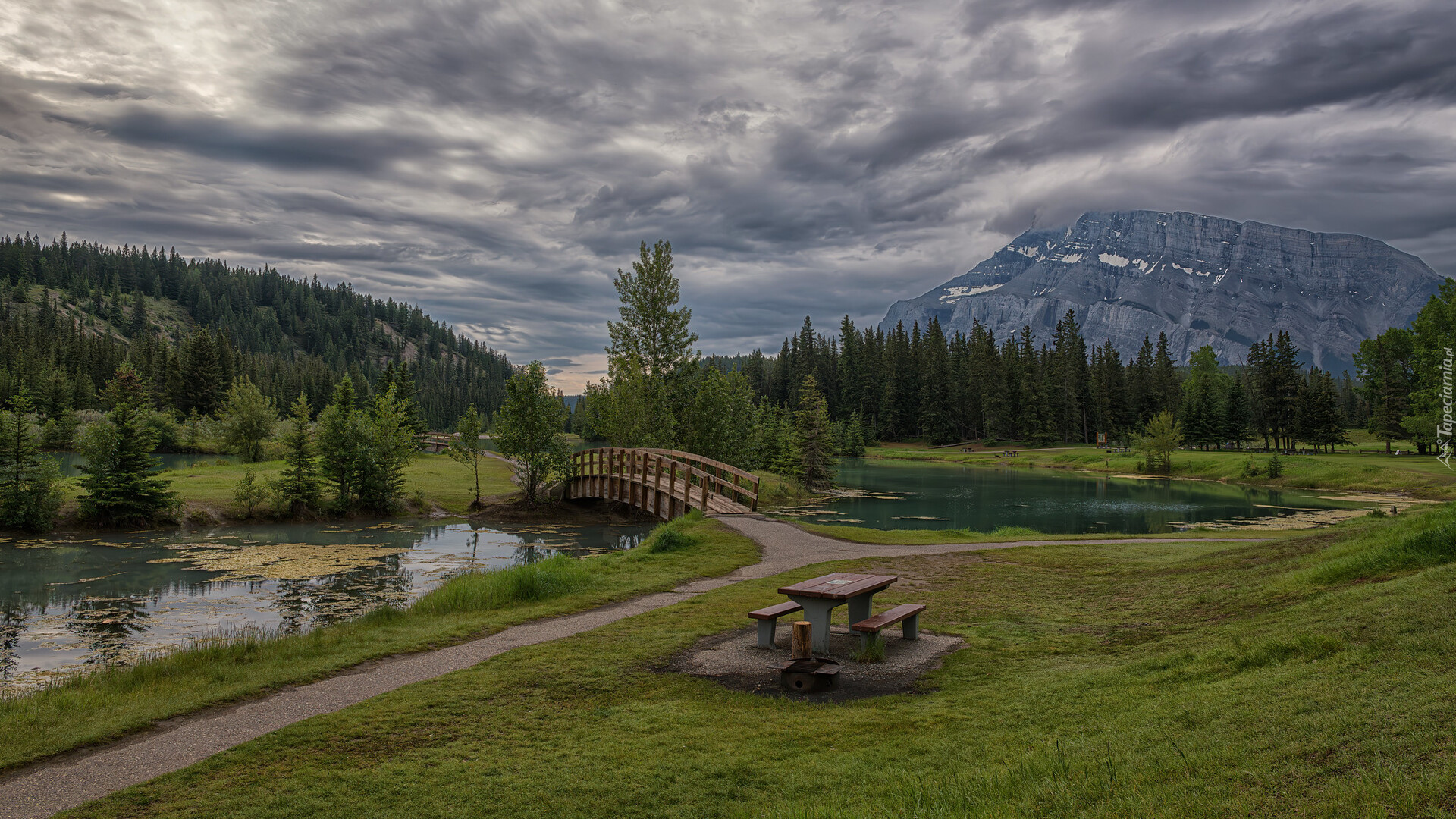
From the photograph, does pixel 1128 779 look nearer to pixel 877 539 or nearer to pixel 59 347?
pixel 877 539

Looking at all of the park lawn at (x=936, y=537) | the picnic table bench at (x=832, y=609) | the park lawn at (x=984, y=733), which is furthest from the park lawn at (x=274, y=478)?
the picnic table bench at (x=832, y=609)

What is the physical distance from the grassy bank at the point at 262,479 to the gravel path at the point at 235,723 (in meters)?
26.0

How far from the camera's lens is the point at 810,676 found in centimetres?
816

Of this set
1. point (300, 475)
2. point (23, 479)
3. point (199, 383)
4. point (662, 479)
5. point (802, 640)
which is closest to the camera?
point (802, 640)

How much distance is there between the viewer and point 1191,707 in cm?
567

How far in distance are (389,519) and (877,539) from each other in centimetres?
2335

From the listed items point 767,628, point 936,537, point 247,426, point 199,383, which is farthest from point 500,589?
point 199,383

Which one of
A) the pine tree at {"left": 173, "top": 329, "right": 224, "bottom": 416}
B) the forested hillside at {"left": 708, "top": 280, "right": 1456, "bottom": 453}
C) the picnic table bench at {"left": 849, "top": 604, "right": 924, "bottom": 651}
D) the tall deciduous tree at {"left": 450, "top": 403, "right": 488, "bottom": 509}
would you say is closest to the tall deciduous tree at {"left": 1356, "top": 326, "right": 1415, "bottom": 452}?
the forested hillside at {"left": 708, "top": 280, "right": 1456, "bottom": 453}

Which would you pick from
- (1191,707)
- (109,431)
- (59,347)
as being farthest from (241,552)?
(59,347)

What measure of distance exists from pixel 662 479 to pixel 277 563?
1657 cm

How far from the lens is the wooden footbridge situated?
27641 millimetres

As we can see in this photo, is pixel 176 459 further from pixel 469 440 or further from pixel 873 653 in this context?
pixel 873 653

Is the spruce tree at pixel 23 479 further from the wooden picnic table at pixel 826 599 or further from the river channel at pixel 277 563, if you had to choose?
the wooden picnic table at pixel 826 599

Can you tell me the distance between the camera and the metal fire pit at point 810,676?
8.16 meters
